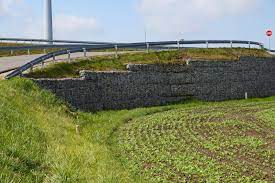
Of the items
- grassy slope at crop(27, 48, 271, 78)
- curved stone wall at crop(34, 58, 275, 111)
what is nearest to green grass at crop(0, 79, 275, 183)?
curved stone wall at crop(34, 58, 275, 111)

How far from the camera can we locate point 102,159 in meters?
14.3

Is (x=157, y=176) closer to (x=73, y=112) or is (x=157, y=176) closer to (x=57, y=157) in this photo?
(x=57, y=157)

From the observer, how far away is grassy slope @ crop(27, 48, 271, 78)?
28.4 metres

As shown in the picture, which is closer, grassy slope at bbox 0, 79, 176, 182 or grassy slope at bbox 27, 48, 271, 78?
grassy slope at bbox 0, 79, 176, 182

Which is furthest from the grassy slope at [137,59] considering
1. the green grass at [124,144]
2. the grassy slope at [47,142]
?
the grassy slope at [47,142]

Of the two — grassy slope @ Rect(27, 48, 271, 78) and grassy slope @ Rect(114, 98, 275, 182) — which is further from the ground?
grassy slope @ Rect(27, 48, 271, 78)

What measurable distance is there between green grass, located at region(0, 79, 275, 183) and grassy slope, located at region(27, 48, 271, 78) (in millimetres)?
3967

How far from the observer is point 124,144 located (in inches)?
703

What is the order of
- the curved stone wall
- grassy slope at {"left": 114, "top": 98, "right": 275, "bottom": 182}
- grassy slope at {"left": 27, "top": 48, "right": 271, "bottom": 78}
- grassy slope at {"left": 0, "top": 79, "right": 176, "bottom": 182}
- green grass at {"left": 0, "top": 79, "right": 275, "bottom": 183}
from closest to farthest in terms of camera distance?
grassy slope at {"left": 0, "top": 79, "right": 176, "bottom": 182}, green grass at {"left": 0, "top": 79, "right": 275, "bottom": 183}, grassy slope at {"left": 114, "top": 98, "right": 275, "bottom": 182}, the curved stone wall, grassy slope at {"left": 27, "top": 48, "right": 271, "bottom": 78}

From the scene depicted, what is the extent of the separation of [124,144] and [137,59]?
17.7 m

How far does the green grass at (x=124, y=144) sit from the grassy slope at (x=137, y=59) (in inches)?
156

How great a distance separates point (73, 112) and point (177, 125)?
5118 mm

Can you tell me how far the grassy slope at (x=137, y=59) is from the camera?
28.4 meters

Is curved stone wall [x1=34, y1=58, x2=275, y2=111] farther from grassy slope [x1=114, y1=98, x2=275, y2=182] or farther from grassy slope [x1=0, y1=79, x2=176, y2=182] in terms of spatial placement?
grassy slope [x1=114, y1=98, x2=275, y2=182]
